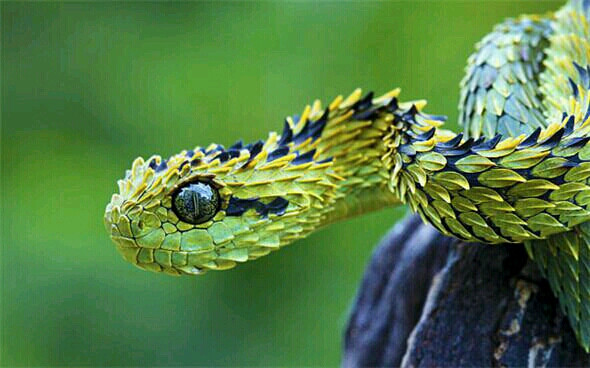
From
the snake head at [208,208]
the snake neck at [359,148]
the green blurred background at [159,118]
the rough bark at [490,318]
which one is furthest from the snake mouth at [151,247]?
the green blurred background at [159,118]

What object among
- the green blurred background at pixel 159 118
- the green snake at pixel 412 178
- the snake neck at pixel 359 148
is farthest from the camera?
the green blurred background at pixel 159 118

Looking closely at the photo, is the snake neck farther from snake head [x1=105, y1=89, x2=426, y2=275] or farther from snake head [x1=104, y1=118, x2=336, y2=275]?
snake head [x1=104, y1=118, x2=336, y2=275]

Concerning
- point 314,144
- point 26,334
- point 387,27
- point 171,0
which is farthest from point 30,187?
point 314,144

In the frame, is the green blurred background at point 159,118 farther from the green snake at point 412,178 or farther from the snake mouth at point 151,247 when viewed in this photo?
the snake mouth at point 151,247

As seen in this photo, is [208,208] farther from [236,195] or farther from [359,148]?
[359,148]

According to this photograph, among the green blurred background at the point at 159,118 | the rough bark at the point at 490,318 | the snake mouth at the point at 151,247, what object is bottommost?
the rough bark at the point at 490,318

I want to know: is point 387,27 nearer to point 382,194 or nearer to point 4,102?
point 4,102

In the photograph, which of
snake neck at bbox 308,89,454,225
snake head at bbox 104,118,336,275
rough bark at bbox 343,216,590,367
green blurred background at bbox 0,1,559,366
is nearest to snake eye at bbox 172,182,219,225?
snake head at bbox 104,118,336,275

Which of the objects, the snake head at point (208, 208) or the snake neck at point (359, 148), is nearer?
the snake head at point (208, 208)
